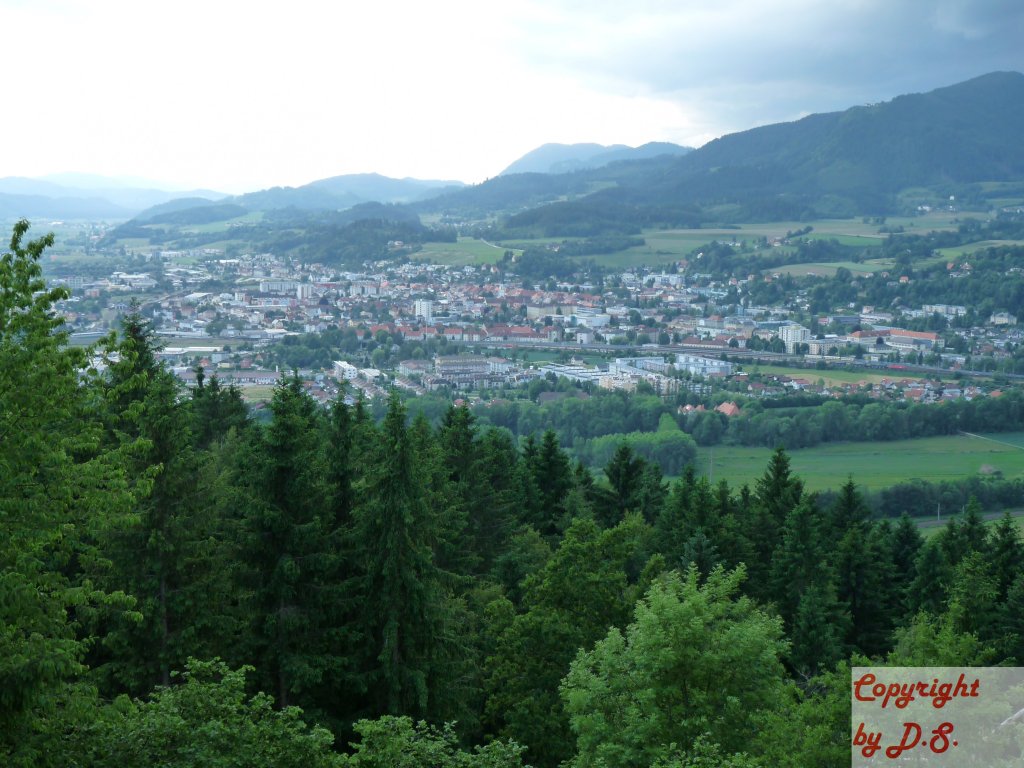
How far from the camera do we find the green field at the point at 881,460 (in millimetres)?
48594

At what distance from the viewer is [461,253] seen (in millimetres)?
148750

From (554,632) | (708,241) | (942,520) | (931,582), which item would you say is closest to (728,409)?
(942,520)

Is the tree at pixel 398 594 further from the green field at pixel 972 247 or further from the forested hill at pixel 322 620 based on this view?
the green field at pixel 972 247

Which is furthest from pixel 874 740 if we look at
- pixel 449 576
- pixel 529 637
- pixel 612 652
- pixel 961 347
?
pixel 961 347

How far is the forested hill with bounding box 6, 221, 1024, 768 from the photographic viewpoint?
7.74 m

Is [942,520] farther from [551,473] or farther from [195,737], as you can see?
[195,737]

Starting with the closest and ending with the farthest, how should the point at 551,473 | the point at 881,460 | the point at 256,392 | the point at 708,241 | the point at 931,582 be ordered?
the point at 931,582 < the point at 551,473 < the point at 881,460 < the point at 256,392 < the point at 708,241

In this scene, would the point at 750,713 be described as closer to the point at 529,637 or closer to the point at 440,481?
the point at 529,637

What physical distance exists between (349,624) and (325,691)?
2.89 ft

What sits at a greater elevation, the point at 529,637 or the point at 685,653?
the point at 685,653

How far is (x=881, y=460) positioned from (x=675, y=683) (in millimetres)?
45998

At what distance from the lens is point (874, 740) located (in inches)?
359

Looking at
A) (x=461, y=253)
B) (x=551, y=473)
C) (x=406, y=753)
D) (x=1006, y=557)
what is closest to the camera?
(x=406, y=753)

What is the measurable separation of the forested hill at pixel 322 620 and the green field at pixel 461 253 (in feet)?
406
